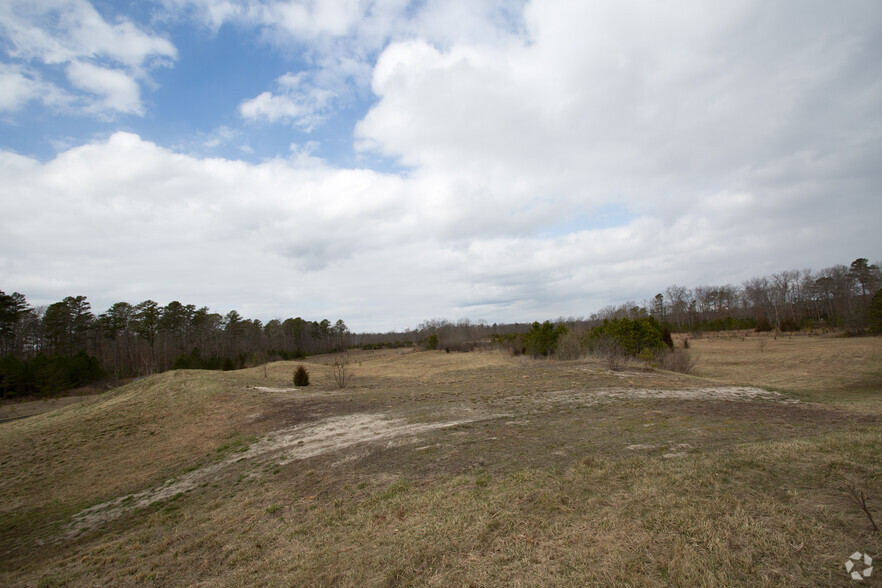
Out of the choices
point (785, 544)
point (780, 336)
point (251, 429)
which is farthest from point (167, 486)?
point (780, 336)

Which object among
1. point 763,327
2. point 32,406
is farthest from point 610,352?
point 763,327

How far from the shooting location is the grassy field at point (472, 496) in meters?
3.23

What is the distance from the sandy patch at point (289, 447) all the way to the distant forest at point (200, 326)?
82.4ft

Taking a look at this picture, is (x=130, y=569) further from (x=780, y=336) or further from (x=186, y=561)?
(x=780, y=336)

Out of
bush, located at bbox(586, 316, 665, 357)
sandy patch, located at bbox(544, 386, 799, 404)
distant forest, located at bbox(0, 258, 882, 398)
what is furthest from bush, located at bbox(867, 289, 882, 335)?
sandy patch, located at bbox(544, 386, 799, 404)

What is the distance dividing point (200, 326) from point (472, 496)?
74307mm

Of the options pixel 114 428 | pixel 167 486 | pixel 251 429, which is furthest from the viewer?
pixel 114 428

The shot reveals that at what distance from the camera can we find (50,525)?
7770 millimetres

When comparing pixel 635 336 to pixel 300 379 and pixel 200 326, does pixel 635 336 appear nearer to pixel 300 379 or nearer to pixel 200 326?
pixel 300 379

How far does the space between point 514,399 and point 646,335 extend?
1557 centimetres

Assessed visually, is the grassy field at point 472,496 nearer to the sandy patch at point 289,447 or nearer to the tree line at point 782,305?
the sandy patch at point 289,447

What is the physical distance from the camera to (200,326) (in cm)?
6550

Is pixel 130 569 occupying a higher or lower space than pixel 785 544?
lower

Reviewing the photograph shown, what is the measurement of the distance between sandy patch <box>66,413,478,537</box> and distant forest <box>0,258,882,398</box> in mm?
25121
